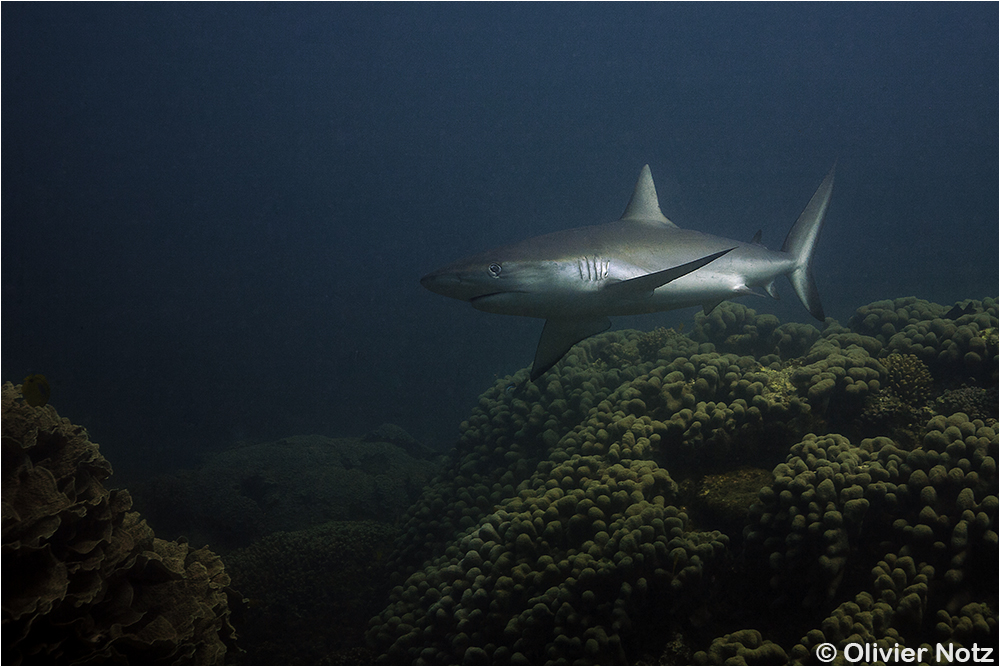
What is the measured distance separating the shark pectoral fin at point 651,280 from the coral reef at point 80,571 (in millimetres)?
3758

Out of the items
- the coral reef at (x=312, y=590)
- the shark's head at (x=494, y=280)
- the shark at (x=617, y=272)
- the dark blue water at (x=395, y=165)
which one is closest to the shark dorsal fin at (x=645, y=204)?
the shark at (x=617, y=272)

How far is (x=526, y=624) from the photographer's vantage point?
3.19 m

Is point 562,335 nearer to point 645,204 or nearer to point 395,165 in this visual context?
point 645,204

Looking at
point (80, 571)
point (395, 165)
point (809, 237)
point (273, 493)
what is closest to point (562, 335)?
point (809, 237)

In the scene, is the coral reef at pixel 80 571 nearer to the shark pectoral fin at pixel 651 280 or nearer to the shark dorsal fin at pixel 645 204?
the shark pectoral fin at pixel 651 280

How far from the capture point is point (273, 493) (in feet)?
27.5

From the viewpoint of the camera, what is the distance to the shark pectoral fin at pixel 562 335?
14.0 feet

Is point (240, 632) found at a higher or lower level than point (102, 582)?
lower

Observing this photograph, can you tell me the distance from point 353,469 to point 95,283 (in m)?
94.3

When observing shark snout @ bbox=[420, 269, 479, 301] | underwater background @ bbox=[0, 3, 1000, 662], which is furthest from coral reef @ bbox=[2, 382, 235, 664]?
shark snout @ bbox=[420, 269, 479, 301]

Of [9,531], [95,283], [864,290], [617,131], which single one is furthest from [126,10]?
[864,290]

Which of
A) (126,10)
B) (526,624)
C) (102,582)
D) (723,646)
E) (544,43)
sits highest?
(544,43)

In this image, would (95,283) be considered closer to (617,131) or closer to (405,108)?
(405,108)

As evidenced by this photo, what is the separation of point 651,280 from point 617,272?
0.29 meters
